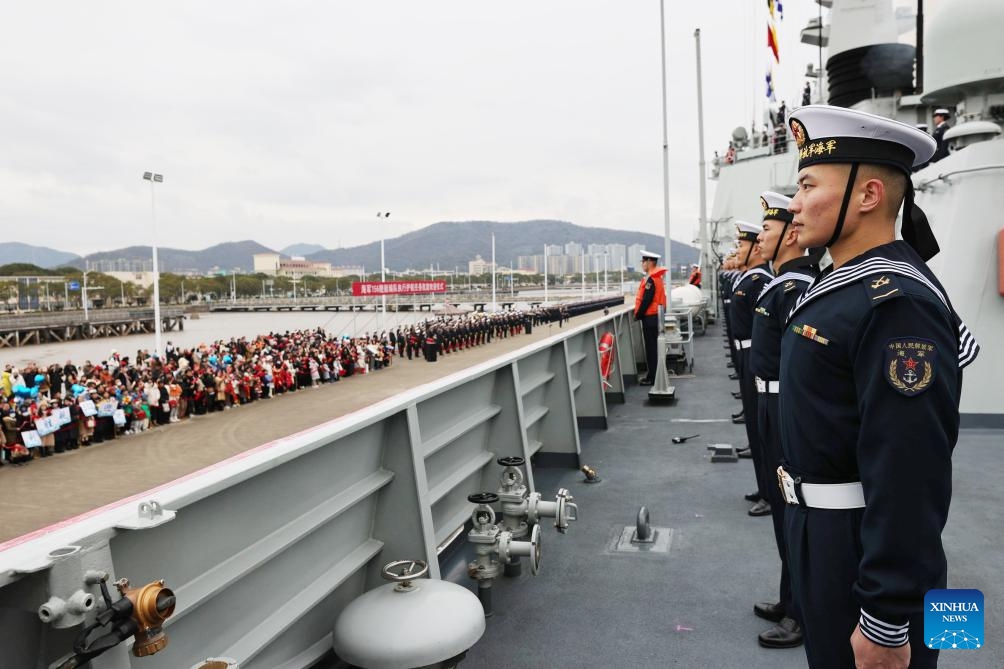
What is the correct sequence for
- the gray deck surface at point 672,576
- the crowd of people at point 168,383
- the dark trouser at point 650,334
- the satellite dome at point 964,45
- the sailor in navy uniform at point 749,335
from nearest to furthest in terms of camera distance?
the gray deck surface at point 672,576 → the sailor in navy uniform at point 749,335 → the satellite dome at point 964,45 → the dark trouser at point 650,334 → the crowd of people at point 168,383

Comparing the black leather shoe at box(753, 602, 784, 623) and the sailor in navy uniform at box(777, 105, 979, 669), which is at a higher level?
the sailor in navy uniform at box(777, 105, 979, 669)

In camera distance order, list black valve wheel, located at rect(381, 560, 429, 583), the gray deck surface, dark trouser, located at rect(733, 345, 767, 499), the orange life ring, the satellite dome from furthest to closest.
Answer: the orange life ring, the satellite dome, dark trouser, located at rect(733, 345, 767, 499), the gray deck surface, black valve wheel, located at rect(381, 560, 429, 583)

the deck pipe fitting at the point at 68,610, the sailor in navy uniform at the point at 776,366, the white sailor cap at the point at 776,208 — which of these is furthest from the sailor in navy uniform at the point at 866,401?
the white sailor cap at the point at 776,208

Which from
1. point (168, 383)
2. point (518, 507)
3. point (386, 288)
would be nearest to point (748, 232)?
point (518, 507)

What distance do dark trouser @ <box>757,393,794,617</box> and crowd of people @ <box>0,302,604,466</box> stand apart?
1355cm

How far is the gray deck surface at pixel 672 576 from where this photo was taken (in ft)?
9.82

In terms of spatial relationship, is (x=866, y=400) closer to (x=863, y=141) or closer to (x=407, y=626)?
(x=863, y=141)

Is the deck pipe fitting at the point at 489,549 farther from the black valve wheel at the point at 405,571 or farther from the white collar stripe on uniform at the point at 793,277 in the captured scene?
the white collar stripe on uniform at the point at 793,277

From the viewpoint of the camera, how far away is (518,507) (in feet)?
12.1

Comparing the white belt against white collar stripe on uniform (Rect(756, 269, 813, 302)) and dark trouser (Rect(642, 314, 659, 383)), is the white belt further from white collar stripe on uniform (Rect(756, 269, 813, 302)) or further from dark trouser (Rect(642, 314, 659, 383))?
dark trouser (Rect(642, 314, 659, 383))

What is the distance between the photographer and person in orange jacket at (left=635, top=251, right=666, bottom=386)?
1084cm

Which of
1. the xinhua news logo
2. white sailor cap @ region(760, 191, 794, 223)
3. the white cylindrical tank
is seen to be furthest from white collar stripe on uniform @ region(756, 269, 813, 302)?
the white cylindrical tank

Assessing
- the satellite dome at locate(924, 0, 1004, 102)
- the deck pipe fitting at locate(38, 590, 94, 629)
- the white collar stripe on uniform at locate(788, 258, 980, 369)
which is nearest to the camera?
the deck pipe fitting at locate(38, 590, 94, 629)

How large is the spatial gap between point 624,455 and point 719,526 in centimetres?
187
